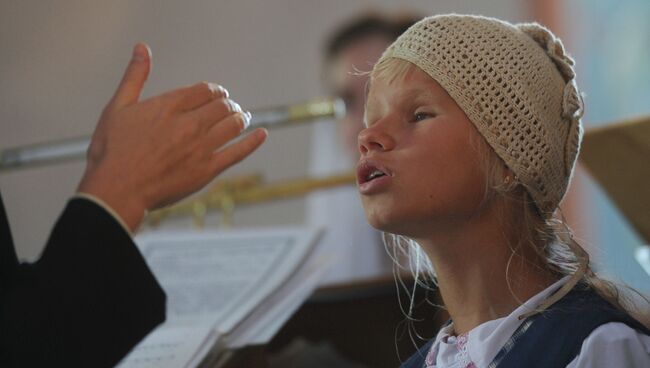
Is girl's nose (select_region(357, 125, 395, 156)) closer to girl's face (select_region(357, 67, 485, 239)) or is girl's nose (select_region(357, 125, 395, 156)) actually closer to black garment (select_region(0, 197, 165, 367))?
girl's face (select_region(357, 67, 485, 239))

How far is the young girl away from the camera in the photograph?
0.72m

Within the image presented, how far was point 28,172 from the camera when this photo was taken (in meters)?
2.33

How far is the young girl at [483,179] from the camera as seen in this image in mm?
721

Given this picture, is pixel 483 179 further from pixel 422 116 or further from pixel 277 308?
pixel 277 308

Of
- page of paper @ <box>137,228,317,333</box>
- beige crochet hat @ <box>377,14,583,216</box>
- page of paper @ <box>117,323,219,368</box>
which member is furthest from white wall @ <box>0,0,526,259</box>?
beige crochet hat @ <box>377,14,583,216</box>

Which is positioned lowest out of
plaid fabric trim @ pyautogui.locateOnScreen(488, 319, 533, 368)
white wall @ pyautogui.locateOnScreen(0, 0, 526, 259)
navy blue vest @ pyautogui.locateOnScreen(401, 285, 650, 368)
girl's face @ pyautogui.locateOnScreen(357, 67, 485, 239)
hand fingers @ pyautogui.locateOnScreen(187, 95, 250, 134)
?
white wall @ pyautogui.locateOnScreen(0, 0, 526, 259)

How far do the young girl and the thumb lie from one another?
0.65 feet

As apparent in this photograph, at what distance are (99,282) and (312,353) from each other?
474 millimetres

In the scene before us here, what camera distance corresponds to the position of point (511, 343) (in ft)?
2.28

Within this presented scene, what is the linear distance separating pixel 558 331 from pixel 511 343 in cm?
4

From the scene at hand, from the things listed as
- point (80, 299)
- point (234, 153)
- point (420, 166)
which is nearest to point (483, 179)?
point (420, 166)

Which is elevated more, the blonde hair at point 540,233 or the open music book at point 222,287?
the blonde hair at point 540,233

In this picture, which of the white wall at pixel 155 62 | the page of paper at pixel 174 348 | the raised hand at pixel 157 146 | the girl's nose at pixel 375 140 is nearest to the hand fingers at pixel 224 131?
the raised hand at pixel 157 146

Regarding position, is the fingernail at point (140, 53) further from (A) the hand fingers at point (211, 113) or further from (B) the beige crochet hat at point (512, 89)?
(B) the beige crochet hat at point (512, 89)
